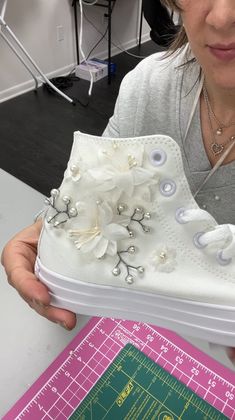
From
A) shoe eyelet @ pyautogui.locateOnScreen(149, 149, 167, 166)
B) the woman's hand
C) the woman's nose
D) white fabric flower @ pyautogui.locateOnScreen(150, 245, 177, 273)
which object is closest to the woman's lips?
the woman's nose

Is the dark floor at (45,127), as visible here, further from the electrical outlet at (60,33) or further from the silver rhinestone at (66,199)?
the silver rhinestone at (66,199)

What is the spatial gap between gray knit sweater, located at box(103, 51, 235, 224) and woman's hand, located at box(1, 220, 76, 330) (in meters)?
0.27

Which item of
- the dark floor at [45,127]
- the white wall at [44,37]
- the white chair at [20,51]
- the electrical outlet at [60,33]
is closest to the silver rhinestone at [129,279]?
the dark floor at [45,127]

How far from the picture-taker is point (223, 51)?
416 millimetres

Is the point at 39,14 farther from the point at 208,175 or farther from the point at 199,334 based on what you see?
the point at 199,334

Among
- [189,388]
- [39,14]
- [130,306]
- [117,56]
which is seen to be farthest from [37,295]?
[117,56]

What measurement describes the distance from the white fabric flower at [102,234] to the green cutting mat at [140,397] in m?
0.22

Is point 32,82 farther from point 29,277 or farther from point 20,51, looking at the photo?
point 29,277

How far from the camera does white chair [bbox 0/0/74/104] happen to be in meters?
2.05

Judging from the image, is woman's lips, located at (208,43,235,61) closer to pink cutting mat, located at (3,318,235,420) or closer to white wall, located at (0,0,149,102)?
pink cutting mat, located at (3,318,235,420)

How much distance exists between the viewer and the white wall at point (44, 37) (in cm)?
226

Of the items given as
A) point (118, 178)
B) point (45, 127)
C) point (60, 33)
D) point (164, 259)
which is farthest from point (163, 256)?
point (60, 33)

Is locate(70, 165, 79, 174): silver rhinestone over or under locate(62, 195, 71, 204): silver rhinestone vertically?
over

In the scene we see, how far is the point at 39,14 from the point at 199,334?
248 cm
